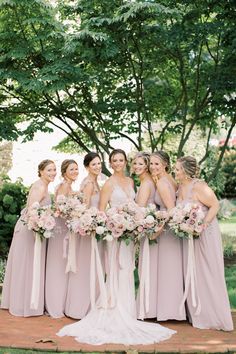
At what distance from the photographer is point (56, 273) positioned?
7.55m

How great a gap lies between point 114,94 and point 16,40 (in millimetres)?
2237

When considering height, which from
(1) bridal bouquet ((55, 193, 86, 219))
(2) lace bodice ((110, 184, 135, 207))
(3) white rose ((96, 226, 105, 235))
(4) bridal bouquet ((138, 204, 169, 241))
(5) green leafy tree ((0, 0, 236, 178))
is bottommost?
(3) white rose ((96, 226, 105, 235))

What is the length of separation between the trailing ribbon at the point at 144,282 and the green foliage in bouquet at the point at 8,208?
436cm

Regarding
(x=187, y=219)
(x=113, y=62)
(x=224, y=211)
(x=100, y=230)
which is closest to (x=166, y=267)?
(x=187, y=219)

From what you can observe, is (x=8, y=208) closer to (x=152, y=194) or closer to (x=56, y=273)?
(x=56, y=273)

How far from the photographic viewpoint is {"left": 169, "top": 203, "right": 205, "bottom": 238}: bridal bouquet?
6625 mm

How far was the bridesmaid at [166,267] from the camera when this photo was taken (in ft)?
23.1

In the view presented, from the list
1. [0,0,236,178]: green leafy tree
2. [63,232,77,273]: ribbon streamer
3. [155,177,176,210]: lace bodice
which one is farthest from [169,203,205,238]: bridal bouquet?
[0,0,236,178]: green leafy tree

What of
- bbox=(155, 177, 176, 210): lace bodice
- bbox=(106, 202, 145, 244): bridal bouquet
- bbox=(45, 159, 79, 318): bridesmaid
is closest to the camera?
bbox=(106, 202, 145, 244): bridal bouquet

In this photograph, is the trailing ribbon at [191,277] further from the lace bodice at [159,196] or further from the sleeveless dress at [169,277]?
the lace bodice at [159,196]

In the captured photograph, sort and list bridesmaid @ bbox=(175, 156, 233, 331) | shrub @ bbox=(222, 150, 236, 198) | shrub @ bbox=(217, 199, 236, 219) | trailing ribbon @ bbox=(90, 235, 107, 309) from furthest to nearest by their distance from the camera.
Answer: shrub @ bbox=(222, 150, 236, 198)
shrub @ bbox=(217, 199, 236, 219)
trailing ribbon @ bbox=(90, 235, 107, 309)
bridesmaid @ bbox=(175, 156, 233, 331)

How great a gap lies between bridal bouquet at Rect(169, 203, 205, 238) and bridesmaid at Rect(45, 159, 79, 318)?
1536 mm

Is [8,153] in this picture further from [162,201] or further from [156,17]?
[162,201]

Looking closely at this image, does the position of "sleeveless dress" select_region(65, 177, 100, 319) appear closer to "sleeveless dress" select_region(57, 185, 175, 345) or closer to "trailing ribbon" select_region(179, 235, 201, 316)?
"sleeveless dress" select_region(57, 185, 175, 345)
